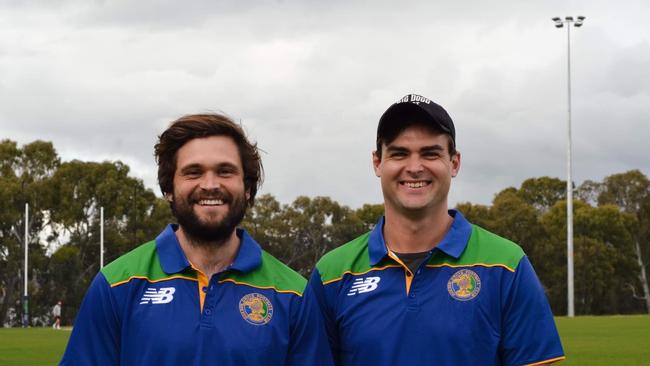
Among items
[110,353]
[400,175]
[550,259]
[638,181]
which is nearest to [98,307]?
[110,353]

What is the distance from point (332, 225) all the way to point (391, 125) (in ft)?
208

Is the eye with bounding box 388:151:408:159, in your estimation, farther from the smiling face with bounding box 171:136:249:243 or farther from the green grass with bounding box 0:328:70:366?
the green grass with bounding box 0:328:70:366

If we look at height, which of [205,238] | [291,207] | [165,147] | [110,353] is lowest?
[110,353]

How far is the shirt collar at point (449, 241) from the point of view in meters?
5.13

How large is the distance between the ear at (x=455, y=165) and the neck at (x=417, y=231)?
0.19 metres

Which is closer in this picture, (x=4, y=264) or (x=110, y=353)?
(x=110, y=353)

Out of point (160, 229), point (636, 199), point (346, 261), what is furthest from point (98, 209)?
point (346, 261)

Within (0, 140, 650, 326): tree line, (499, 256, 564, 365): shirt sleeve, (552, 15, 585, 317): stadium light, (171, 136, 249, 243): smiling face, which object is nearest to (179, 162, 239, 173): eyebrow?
(171, 136, 249, 243): smiling face

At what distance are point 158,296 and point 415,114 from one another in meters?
1.43

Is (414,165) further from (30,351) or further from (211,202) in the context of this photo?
(30,351)

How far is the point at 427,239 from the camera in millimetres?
5191

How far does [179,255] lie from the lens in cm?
494

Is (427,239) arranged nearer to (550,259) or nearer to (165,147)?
(165,147)

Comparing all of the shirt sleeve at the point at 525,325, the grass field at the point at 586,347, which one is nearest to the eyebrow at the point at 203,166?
the shirt sleeve at the point at 525,325
